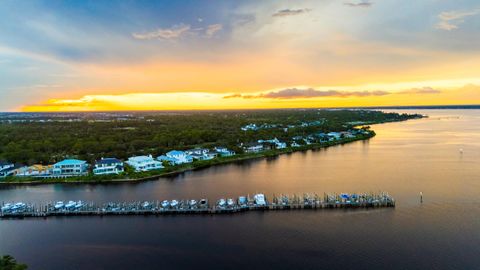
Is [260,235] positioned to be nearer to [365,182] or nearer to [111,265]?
[111,265]

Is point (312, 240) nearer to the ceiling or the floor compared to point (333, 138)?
nearer to the floor

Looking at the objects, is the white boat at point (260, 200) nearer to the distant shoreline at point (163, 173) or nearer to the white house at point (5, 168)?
the distant shoreline at point (163, 173)

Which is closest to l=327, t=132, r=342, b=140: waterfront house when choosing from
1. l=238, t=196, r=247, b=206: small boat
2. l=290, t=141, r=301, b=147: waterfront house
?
l=290, t=141, r=301, b=147: waterfront house

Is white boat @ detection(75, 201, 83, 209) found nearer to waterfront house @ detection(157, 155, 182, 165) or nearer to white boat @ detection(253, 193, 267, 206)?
white boat @ detection(253, 193, 267, 206)

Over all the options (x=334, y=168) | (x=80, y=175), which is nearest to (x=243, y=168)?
(x=334, y=168)

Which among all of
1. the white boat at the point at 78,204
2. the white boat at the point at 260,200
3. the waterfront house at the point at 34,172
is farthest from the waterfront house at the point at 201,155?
the white boat at the point at 78,204

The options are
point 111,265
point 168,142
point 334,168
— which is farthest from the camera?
point 168,142
